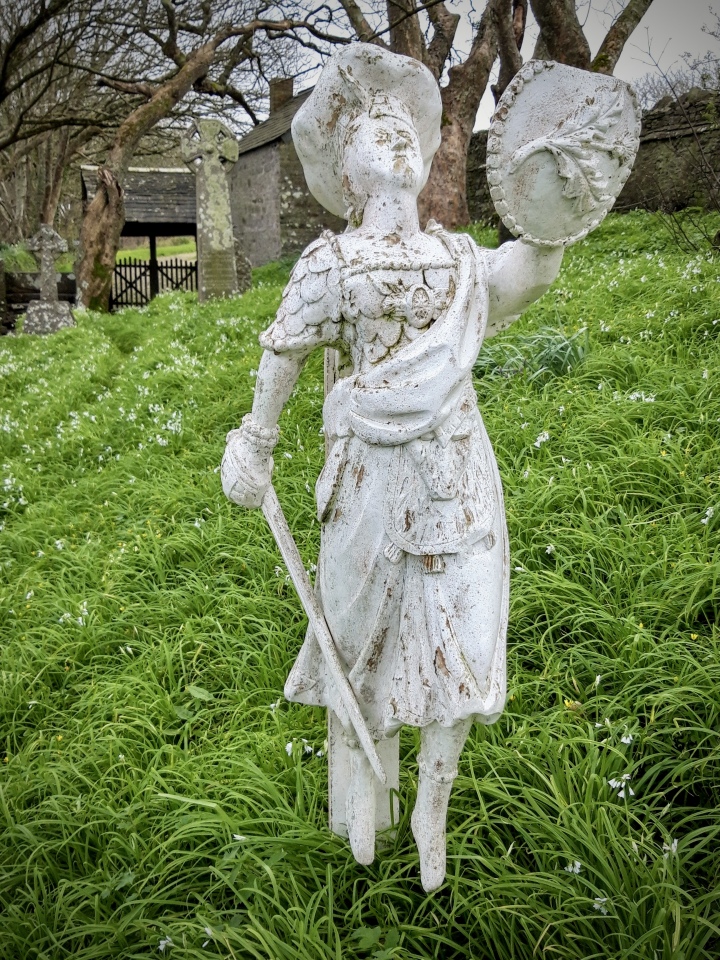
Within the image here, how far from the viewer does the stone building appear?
15.4 meters

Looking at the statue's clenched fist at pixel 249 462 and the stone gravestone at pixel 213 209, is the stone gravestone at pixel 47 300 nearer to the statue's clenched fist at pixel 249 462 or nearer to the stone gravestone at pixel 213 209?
the stone gravestone at pixel 213 209

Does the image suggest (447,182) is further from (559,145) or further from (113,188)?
(113,188)

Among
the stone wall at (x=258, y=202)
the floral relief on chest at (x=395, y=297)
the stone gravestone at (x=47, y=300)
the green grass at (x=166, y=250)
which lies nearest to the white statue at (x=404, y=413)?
the floral relief on chest at (x=395, y=297)

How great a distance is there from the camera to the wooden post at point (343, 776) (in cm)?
207

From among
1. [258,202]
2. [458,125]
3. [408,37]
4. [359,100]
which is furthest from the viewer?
[258,202]

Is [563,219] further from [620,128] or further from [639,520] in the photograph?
[639,520]

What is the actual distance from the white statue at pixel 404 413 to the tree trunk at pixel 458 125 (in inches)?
208

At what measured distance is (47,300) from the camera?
522 inches

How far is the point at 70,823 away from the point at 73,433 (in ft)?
12.9

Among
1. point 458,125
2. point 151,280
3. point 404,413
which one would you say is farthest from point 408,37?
point 151,280

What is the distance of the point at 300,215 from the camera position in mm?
15711

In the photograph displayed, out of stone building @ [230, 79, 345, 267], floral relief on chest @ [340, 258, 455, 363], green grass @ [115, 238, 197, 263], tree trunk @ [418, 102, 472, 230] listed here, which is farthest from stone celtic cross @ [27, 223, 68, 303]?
green grass @ [115, 238, 197, 263]

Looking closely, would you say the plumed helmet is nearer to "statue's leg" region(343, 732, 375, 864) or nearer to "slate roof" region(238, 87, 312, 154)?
"statue's leg" region(343, 732, 375, 864)

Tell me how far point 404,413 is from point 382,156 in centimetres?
61
